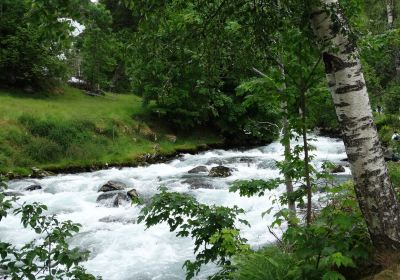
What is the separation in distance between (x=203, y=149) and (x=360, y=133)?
26051 millimetres

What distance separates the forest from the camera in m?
3.98

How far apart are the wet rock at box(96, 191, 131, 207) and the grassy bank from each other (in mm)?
6004

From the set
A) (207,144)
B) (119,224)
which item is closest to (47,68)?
(207,144)

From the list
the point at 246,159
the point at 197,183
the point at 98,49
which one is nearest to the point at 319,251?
the point at 98,49

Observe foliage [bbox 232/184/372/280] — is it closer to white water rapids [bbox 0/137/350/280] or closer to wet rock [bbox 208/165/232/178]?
white water rapids [bbox 0/137/350/280]

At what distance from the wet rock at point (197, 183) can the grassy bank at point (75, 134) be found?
21.4 feet

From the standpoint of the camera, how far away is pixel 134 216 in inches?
570

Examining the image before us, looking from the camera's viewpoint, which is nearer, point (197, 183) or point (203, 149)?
point (197, 183)

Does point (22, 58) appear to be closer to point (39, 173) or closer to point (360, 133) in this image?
point (39, 173)

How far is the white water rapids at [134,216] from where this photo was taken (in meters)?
11.0

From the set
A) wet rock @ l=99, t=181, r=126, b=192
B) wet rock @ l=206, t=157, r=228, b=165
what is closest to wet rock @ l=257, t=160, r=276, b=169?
wet rock @ l=206, t=157, r=228, b=165

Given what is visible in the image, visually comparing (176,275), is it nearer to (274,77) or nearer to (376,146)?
(274,77)

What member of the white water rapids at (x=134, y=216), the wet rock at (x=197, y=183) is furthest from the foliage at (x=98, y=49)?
the wet rock at (x=197, y=183)

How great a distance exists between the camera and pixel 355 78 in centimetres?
396
